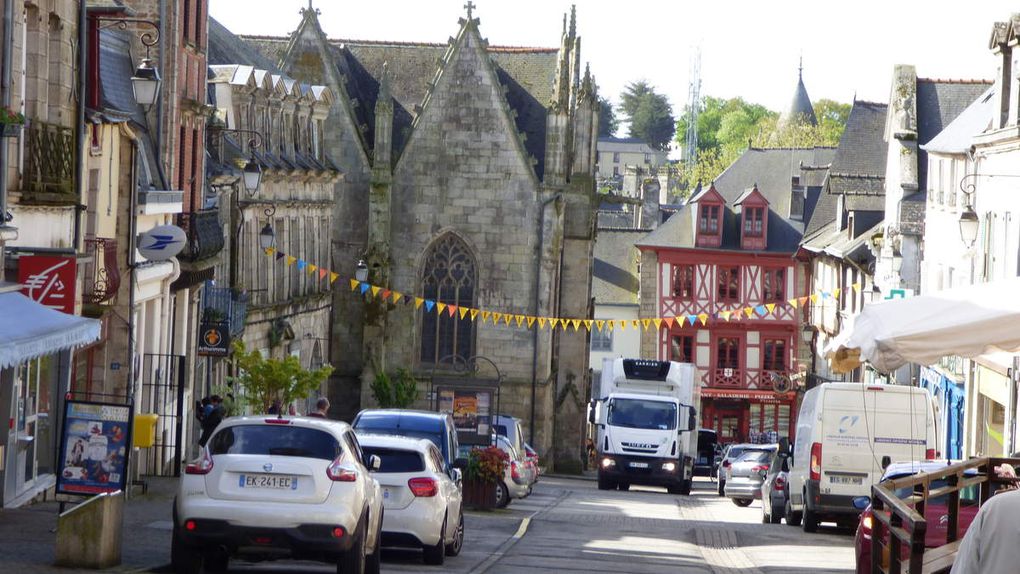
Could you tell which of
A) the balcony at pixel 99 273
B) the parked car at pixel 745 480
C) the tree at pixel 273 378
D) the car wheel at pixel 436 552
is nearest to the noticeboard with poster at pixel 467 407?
the tree at pixel 273 378

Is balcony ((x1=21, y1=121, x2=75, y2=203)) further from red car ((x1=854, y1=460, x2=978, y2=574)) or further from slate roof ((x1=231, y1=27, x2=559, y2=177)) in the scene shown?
slate roof ((x1=231, y1=27, x2=559, y2=177))

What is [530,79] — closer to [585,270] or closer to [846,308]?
[585,270]

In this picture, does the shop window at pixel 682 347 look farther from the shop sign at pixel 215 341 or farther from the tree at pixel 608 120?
the tree at pixel 608 120

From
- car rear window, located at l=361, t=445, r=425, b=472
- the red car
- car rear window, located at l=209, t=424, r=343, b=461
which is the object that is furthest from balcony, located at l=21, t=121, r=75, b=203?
the red car

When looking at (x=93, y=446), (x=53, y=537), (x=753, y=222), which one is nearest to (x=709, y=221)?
(x=753, y=222)

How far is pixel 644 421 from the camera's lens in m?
42.1

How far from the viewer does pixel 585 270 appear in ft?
180

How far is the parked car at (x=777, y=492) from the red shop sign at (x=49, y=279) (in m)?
14.3

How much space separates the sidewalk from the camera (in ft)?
48.2

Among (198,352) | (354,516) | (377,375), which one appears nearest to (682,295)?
(377,375)

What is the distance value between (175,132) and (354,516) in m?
15.5

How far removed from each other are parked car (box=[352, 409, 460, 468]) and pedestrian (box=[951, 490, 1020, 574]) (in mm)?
15626

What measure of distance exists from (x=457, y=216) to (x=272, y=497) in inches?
1496

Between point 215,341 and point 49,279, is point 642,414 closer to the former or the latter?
point 215,341
